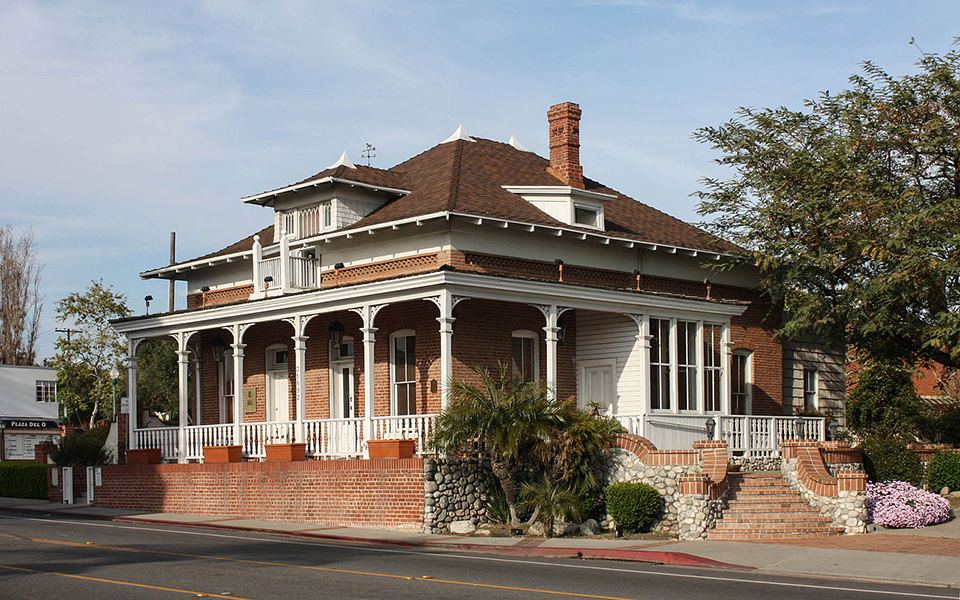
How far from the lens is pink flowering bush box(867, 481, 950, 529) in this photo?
20.9 metres

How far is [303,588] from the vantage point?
12.3m

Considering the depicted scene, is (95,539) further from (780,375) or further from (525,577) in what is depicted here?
(780,375)

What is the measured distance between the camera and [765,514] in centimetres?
1962

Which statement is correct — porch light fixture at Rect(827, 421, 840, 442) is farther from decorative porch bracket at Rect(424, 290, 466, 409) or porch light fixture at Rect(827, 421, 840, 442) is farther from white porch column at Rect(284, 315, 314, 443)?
A: white porch column at Rect(284, 315, 314, 443)

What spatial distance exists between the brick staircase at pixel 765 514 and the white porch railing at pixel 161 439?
45.8ft

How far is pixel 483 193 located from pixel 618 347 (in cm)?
495

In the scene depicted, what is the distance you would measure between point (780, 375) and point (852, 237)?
681 centimetres

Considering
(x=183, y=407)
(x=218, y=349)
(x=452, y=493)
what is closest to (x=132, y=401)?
(x=183, y=407)

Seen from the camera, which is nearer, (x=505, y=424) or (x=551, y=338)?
(x=505, y=424)

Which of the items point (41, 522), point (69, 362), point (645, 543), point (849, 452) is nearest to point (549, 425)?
point (645, 543)

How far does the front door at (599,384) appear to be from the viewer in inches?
1022

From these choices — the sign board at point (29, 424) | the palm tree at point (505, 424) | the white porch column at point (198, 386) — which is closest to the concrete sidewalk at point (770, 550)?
the palm tree at point (505, 424)

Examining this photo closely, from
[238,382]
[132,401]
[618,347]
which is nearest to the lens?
[238,382]

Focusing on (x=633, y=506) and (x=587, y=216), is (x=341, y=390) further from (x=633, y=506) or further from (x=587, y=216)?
(x=633, y=506)
